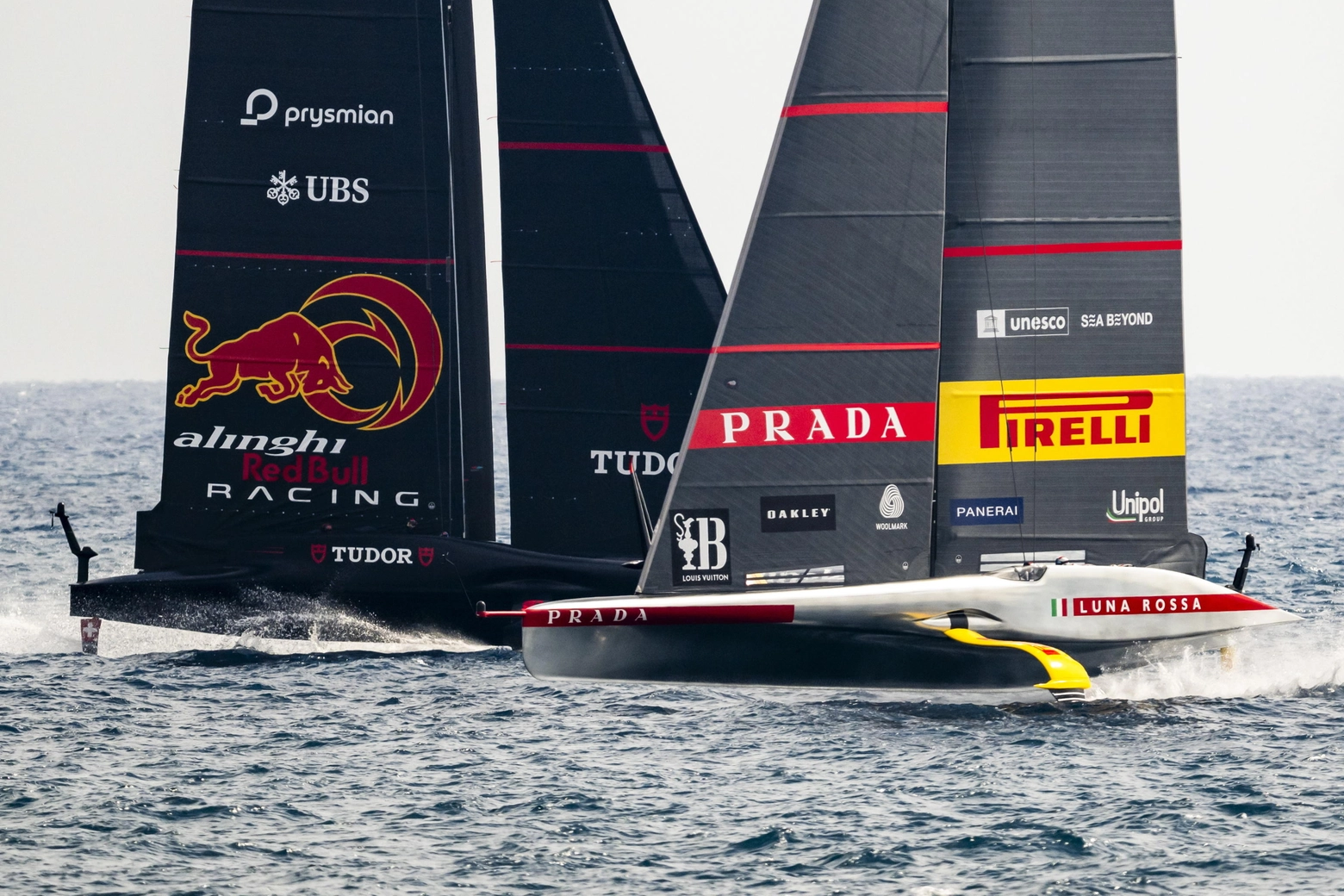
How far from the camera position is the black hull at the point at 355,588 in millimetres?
20734

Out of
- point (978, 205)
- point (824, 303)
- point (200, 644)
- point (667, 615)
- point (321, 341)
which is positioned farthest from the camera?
point (200, 644)

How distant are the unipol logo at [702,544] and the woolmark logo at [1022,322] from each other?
318 centimetres

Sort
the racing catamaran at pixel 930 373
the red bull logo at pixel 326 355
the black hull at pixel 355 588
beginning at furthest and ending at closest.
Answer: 1. the red bull logo at pixel 326 355
2. the black hull at pixel 355 588
3. the racing catamaran at pixel 930 373

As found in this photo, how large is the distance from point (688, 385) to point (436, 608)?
383cm

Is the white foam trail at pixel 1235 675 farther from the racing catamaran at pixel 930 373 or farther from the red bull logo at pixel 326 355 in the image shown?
the red bull logo at pixel 326 355

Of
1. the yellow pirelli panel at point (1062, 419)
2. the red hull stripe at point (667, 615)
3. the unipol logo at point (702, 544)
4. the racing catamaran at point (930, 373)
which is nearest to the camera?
the red hull stripe at point (667, 615)

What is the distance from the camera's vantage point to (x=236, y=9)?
20.9 meters

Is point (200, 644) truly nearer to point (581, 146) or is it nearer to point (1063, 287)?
point (581, 146)

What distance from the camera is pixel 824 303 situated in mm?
17953

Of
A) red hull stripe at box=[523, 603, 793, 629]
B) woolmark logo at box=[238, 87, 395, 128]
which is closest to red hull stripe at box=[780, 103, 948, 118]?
red hull stripe at box=[523, 603, 793, 629]

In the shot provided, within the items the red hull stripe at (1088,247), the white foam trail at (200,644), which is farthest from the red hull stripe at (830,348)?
the white foam trail at (200,644)

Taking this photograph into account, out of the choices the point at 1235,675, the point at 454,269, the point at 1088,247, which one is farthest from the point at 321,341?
the point at 1235,675

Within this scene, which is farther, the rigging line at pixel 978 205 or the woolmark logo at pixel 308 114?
the woolmark logo at pixel 308 114

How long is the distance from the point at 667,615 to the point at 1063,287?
507 centimetres
